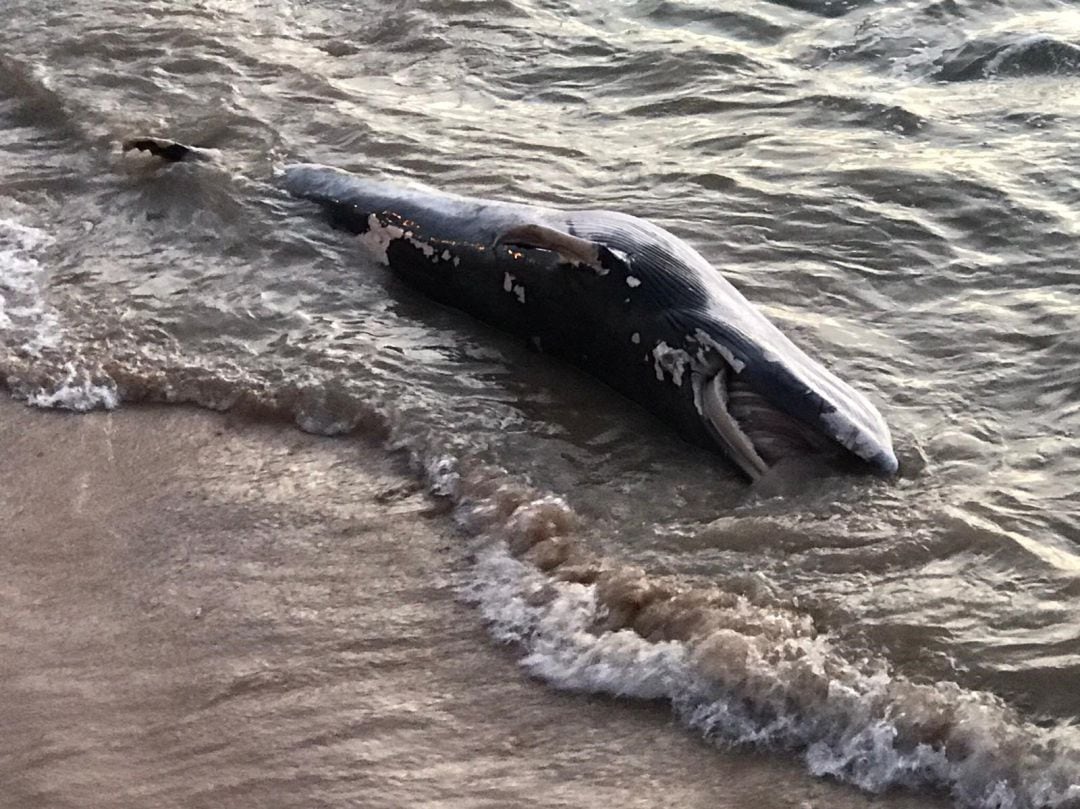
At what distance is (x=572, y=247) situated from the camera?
5.15 metres

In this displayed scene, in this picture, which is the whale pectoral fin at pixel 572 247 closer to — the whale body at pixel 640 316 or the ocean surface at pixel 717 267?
the whale body at pixel 640 316

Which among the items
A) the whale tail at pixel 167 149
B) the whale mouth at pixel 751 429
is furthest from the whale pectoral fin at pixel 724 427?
the whale tail at pixel 167 149

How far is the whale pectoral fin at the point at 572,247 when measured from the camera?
16.9ft

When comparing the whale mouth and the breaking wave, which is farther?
the whale mouth

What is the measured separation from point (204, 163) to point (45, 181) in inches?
34.8

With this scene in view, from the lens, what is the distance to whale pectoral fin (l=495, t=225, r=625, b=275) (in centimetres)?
514

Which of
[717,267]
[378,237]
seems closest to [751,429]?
[717,267]

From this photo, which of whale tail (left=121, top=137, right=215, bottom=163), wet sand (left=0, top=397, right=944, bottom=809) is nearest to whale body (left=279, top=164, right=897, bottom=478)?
wet sand (left=0, top=397, right=944, bottom=809)

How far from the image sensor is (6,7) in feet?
31.3

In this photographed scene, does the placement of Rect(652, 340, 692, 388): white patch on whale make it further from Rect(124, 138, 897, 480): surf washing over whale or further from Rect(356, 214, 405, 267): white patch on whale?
Rect(356, 214, 405, 267): white patch on whale

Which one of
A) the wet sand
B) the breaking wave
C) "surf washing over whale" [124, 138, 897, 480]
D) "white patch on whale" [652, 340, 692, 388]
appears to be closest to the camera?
the breaking wave

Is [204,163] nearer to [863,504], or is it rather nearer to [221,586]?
[221,586]

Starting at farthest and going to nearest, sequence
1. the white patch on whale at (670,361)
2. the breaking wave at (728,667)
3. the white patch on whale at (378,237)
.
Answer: the white patch on whale at (378,237) → the white patch on whale at (670,361) → the breaking wave at (728,667)

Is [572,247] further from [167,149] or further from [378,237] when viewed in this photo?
[167,149]
